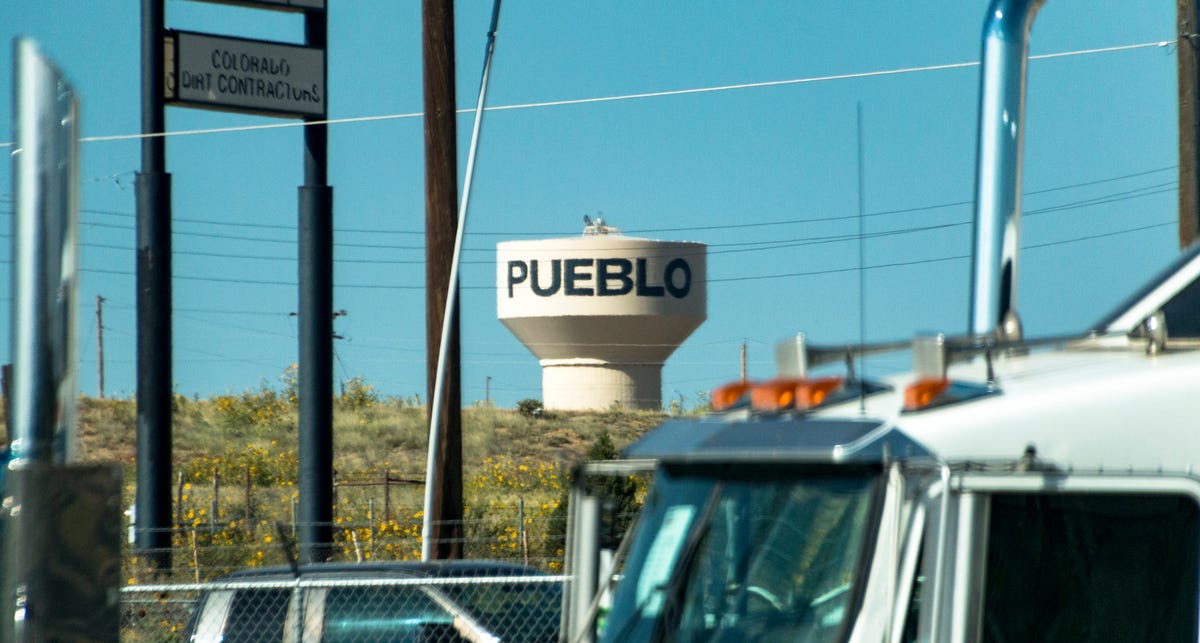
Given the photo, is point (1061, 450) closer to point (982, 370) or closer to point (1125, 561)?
point (1125, 561)

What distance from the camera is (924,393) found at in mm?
4332

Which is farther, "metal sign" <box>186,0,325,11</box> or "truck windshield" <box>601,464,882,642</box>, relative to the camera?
"metal sign" <box>186,0,325,11</box>

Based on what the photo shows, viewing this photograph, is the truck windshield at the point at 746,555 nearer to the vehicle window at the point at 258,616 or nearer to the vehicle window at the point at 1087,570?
the vehicle window at the point at 1087,570

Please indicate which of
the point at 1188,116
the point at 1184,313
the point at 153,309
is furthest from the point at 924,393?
the point at 153,309

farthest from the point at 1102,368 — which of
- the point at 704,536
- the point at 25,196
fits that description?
the point at 25,196

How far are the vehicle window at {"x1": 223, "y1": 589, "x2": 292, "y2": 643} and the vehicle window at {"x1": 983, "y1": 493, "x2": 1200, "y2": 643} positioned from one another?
6077 mm

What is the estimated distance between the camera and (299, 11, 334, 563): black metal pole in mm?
16719

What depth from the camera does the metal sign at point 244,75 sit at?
665 inches

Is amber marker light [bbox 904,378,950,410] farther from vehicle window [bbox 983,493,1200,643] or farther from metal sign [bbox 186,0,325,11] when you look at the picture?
metal sign [bbox 186,0,325,11]

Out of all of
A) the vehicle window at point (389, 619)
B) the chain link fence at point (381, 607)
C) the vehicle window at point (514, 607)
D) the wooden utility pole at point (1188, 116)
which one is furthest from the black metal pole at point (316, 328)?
the wooden utility pole at point (1188, 116)

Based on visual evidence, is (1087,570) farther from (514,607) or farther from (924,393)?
(514,607)

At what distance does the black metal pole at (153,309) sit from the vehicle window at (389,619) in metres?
7.84

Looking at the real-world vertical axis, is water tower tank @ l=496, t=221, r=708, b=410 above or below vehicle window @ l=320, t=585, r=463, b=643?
above

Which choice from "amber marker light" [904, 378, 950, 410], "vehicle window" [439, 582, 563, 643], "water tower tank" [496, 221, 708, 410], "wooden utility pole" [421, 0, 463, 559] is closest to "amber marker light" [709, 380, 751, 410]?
"amber marker light" [904, 378, 950, 410]
